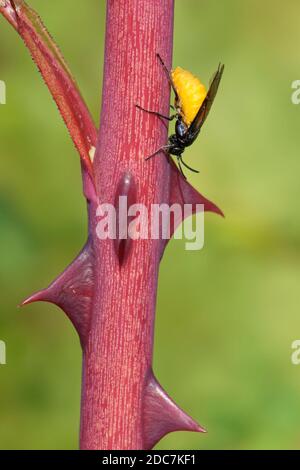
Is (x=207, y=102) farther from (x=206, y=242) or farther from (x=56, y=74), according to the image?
(x=206, y=242)

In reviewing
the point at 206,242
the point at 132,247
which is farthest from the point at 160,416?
the point at 206,242

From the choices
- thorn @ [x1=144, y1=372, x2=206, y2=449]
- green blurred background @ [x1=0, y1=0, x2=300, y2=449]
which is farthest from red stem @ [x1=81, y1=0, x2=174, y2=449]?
green blurred background @ [x1=0, y1=0, x2=300, y2=449]

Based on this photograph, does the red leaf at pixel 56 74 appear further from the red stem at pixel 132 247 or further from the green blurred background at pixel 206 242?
the green blurred background at pixel 206 242

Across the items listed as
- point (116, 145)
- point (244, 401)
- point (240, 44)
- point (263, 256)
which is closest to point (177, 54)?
point (240, 44)

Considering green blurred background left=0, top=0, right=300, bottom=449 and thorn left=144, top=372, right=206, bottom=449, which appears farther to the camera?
green blurred background left=0, top=0, right=300, bottom=449

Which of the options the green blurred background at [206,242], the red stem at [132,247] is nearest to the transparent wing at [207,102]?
the red stem at [132,247]

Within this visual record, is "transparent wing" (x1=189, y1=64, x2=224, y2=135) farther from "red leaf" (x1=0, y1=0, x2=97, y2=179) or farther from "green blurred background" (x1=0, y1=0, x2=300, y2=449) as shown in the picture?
"green blurred background" (x1=0, y1=0, x2=300, y2=449)

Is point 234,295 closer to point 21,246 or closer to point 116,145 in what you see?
point 21,246

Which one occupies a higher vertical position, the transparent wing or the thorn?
the transparent wing
